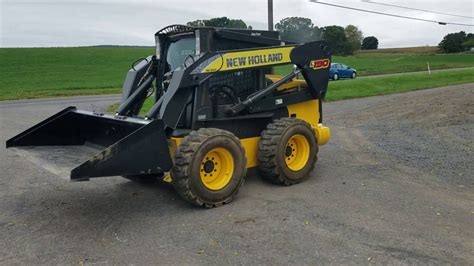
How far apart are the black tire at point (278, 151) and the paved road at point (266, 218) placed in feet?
0.58

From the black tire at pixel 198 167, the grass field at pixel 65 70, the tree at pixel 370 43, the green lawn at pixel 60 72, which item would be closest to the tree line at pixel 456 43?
the tree at pixel 370 43

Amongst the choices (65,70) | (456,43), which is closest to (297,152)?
(65,70)

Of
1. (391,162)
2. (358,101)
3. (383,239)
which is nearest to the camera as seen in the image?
(383,239)

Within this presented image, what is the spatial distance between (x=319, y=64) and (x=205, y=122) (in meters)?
2.21

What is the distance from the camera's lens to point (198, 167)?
18.8 ft

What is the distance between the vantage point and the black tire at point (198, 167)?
5648 mm

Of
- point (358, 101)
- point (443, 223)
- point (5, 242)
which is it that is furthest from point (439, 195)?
point (358, 101)

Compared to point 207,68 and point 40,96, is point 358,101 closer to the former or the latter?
point 207,68

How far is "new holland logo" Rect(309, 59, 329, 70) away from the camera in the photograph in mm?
7561

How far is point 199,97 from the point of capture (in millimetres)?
6531

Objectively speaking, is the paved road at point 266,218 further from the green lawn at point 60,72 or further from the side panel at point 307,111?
the green lawn at point 60,72

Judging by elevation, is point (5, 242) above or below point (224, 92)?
below

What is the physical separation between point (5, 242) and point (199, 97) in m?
2.88

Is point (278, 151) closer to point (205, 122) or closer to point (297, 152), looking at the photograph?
point (297, 152)
